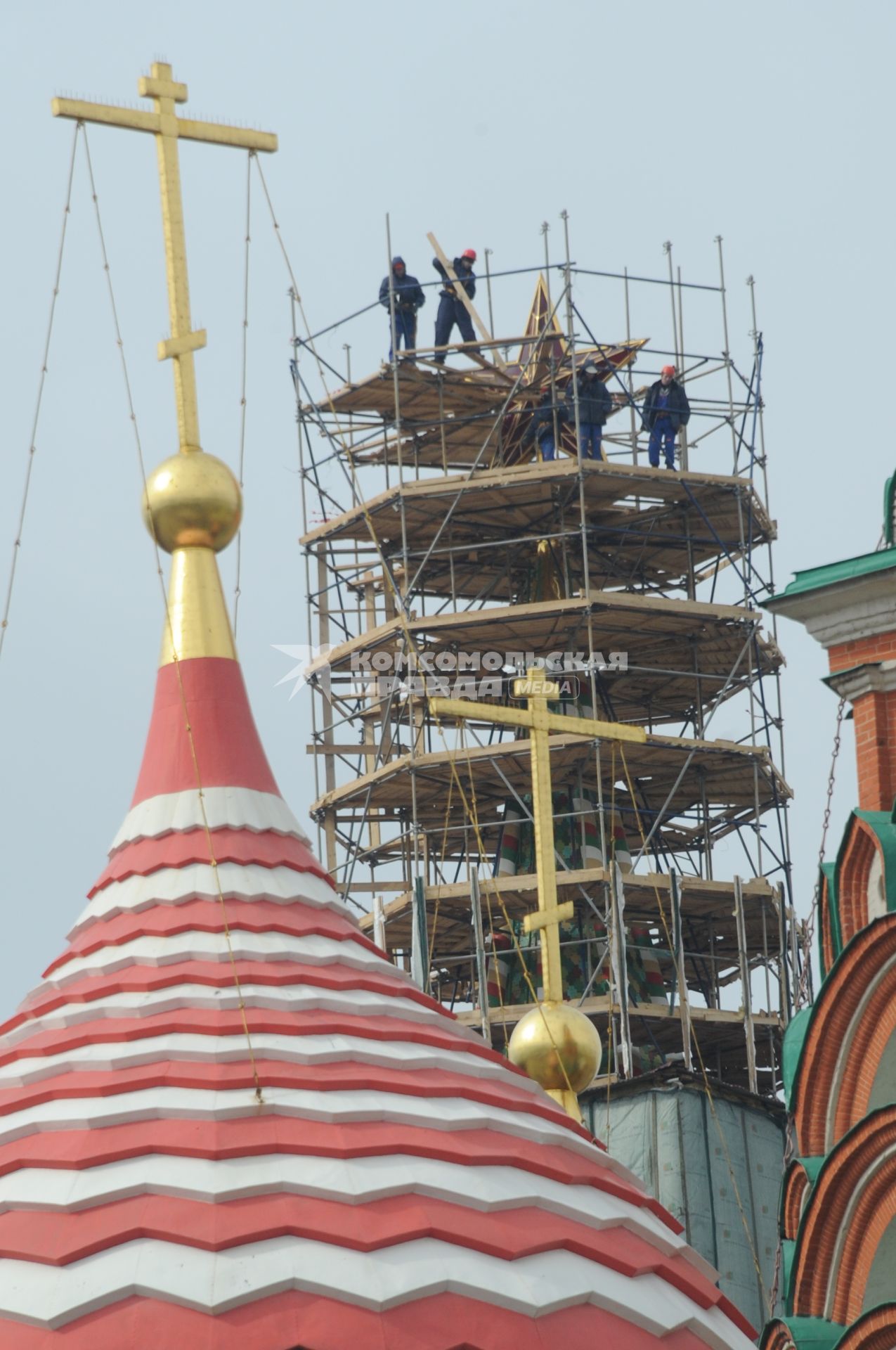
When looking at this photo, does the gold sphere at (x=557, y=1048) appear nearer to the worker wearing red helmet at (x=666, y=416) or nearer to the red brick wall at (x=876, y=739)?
the red brick wall at (x=876, y=739)

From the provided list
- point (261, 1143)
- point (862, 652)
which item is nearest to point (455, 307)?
point (862, 652)

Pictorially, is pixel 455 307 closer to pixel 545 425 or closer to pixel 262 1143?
pixel 545 425

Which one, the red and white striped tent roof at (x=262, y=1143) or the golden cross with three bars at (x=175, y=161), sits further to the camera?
the golden cross with three bars at (x=175, y=161)

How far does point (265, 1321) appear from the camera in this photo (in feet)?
47.3

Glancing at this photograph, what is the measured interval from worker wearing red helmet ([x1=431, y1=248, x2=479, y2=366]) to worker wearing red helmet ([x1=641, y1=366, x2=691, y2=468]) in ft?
8.00

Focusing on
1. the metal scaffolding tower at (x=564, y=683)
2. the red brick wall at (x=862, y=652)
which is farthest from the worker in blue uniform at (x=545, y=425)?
A: the red brick wall at (x=862, y=652)

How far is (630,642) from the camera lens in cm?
3850

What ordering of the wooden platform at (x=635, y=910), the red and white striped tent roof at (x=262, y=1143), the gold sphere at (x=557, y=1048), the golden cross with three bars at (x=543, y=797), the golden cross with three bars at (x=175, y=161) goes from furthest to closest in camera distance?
the wooden platform at (x=635, y=910), the golden cross with three bars at (x=543, y=797), the gold sphere at (x=557, y=1048), the golden cross with three bars at (x=175, y=161), the red and white striped tent roof at (x=262, y=1143)

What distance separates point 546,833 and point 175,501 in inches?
159

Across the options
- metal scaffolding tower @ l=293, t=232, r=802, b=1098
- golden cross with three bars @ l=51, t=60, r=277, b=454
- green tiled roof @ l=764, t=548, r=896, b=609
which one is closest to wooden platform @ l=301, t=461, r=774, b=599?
metal scaffolding tower @ l=293, t=232, r=802, b=1098

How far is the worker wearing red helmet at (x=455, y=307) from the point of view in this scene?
39531 millimetres

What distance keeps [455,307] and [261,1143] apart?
25342 millimetres

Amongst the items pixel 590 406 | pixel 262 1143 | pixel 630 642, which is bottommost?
pixel 262 1143

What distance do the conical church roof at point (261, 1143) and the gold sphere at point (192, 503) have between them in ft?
2.40
